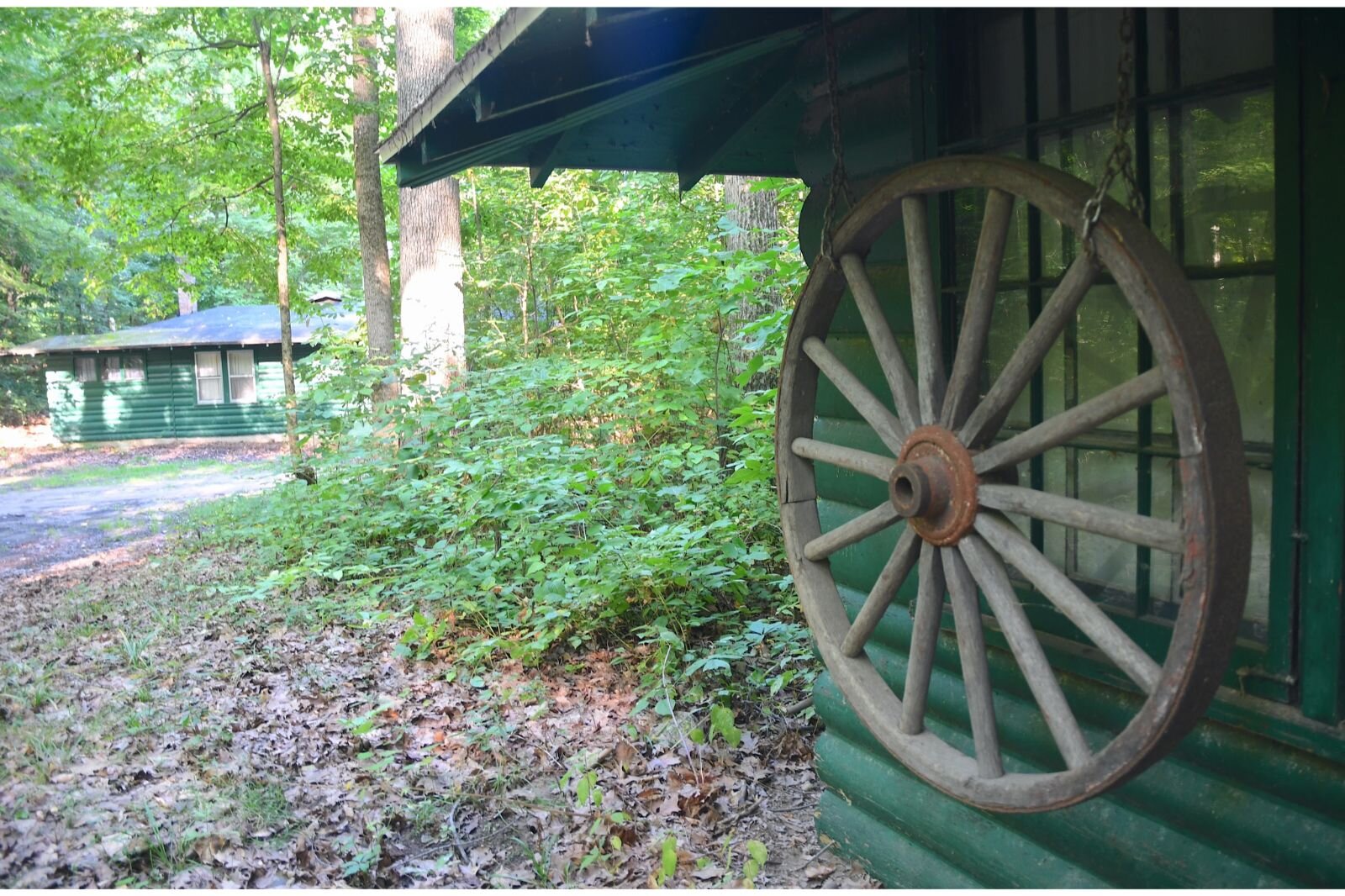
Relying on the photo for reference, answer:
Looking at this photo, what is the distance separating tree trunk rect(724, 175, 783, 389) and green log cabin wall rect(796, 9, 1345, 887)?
5.24m

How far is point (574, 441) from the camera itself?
9.85m

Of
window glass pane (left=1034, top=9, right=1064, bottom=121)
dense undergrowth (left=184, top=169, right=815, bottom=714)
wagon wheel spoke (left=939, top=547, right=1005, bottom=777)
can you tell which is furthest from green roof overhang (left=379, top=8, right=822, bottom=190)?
wagon wheel spoke (left=939, top=547, right=1005, bottom=777)

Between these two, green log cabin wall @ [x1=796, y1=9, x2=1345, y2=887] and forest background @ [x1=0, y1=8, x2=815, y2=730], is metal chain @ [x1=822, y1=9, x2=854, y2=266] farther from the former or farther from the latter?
forest background @ [x1=0, y1=8, x2=815, y2=730]

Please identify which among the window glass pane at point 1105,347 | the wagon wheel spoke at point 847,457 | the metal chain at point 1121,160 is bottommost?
the wagon wheel spoke at point 847,457

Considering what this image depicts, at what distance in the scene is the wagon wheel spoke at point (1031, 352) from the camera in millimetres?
2281

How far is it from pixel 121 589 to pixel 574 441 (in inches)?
164

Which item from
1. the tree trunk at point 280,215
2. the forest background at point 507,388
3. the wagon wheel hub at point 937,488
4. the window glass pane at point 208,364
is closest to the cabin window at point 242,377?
the window glass pane at point 208,364

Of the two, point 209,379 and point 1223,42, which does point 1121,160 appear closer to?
point 1223,42

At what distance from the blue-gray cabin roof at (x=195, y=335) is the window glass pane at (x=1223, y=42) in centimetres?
2519

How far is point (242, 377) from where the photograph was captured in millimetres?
28094

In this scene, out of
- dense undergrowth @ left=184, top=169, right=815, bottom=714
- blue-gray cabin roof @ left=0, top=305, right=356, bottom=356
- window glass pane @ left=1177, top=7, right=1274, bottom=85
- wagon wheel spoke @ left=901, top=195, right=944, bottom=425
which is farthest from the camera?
blue-gray cabin roof @ left=0, top=305, right=356, bottom=356

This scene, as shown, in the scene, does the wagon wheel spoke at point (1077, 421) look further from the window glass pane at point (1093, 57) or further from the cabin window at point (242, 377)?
the cabin window at point (242, 377)

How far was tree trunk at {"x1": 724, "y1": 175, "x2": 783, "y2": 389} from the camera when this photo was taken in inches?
359

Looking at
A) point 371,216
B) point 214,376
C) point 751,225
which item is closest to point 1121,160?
point 751,225
